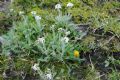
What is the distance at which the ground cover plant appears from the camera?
2.90m

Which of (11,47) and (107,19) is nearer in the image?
(11,47)

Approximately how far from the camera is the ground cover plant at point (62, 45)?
2904mm

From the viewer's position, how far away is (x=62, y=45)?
2918 millimetres

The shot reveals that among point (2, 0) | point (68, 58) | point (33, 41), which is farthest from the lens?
point (2, 0)

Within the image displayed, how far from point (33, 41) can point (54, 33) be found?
0.81 ft

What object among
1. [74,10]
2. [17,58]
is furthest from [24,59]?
[74,10]

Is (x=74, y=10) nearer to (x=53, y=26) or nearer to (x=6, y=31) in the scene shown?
(x=53, y=26)

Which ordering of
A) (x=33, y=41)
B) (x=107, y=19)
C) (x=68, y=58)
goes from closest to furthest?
1. (x=68, y=58)
2. (x=33, y=41)
3. (x=107, y=19)

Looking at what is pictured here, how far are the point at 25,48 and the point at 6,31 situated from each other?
19.1 inches

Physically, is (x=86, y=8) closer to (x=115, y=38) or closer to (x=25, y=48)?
(x=115, y=38)

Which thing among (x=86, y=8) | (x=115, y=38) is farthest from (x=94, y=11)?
(x=115, y=38)

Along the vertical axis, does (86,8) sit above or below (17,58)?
above

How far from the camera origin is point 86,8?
11.7ft

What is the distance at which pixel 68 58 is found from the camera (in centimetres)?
293
